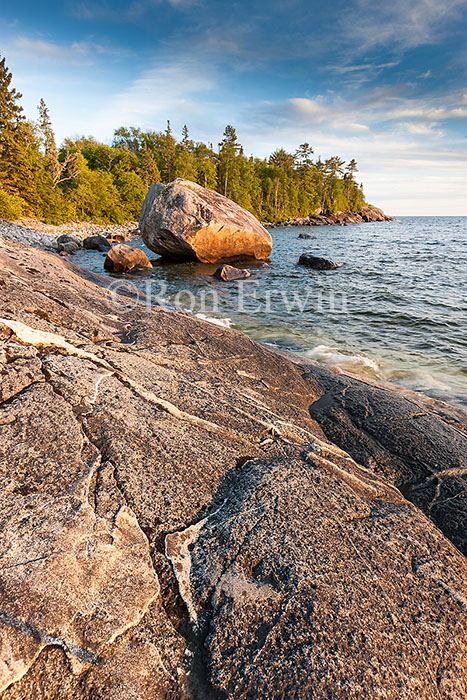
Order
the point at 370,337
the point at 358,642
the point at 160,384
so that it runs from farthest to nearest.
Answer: the point at 370,337
the point at 160,384
the point at 358,642

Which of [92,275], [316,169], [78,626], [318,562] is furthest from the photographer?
Result: [316,169]

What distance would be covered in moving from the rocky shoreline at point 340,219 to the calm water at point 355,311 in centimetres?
5106

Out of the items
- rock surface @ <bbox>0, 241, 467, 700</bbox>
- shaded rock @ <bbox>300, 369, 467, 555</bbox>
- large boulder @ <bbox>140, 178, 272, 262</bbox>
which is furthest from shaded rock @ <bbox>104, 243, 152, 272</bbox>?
shaded rock @ <bbox>300, 369, 467, 555</bbox>

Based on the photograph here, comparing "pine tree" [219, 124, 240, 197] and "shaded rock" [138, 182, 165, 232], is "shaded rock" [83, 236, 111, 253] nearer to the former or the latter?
"shaded rock" [138, 182, 165, 232]

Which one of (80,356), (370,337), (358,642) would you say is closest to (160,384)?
(80,356)

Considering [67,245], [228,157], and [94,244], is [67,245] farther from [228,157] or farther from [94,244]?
[228,157]

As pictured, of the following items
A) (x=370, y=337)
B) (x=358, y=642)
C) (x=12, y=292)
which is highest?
(x=12, y=292)

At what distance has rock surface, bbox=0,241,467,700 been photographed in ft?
4.64

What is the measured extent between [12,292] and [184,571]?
13.2 feet

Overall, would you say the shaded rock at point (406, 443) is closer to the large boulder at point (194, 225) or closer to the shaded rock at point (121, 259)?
the shaded rock at point (121, 259)

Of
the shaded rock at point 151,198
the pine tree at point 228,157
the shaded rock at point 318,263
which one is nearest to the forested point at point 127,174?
the pine tree at point 228,157

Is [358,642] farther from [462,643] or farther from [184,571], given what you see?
[184,571]

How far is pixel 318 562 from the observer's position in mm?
1869

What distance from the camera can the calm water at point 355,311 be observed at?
22.1 ft
